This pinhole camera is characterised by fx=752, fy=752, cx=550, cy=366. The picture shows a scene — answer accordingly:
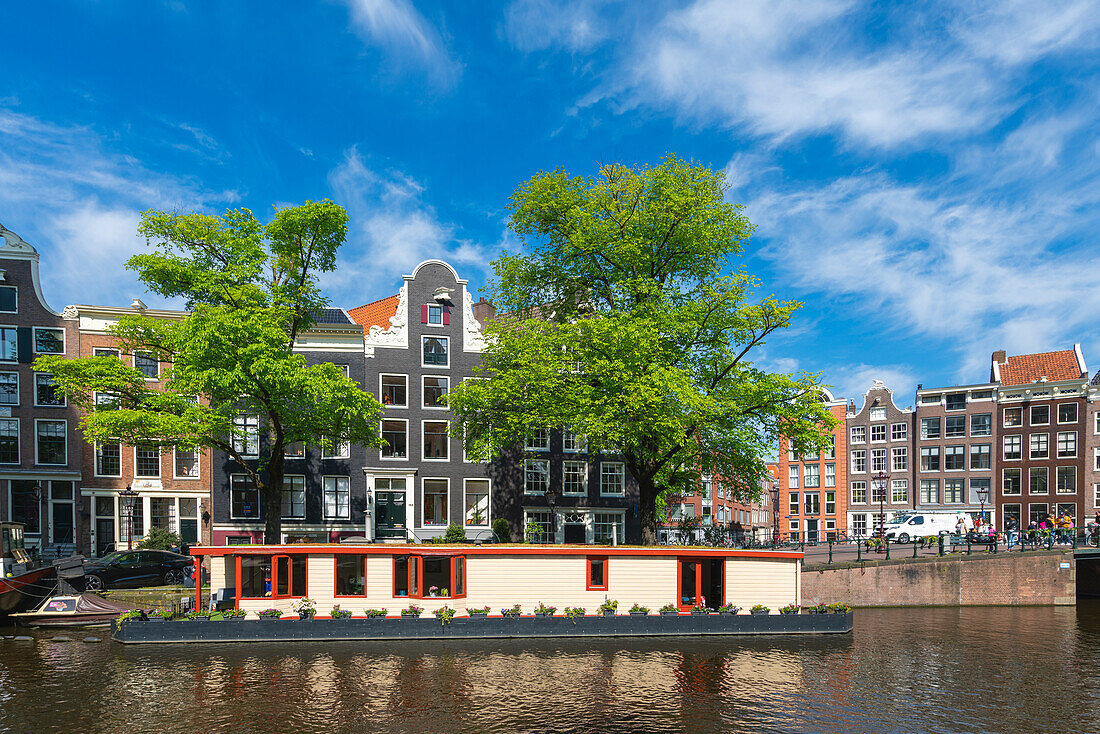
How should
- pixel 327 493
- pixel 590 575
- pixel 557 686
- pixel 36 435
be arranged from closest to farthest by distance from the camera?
pixel 557 686 → pixel 590 575 → pixel 327 493 → pixel 36 435

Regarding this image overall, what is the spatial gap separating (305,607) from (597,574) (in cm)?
1021

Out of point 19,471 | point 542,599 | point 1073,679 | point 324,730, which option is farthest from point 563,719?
point 19,471

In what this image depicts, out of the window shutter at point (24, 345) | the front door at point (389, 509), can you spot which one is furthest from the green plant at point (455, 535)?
the window shutter at point (24, 345)

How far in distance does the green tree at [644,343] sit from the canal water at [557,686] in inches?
338

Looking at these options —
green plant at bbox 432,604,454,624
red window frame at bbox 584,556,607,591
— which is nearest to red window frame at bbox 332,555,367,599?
green plant at bbox 432,604,454,624

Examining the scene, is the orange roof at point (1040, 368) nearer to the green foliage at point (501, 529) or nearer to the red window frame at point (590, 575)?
the green foliage at point (501, 529)

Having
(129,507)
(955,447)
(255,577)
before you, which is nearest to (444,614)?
(255,577)

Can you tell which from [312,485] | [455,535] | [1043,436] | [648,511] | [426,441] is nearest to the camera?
[648,511]

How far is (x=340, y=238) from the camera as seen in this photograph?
3200 cm

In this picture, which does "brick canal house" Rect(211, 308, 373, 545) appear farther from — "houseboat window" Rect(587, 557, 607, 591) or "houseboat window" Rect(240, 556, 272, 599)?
"houseboat window" Rect(587, 557, 607, 591)

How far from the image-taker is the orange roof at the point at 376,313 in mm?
48031

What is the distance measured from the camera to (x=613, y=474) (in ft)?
148

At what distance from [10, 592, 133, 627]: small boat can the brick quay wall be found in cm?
2957

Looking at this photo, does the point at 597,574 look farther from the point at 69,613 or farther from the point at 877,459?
the point at 877,459
